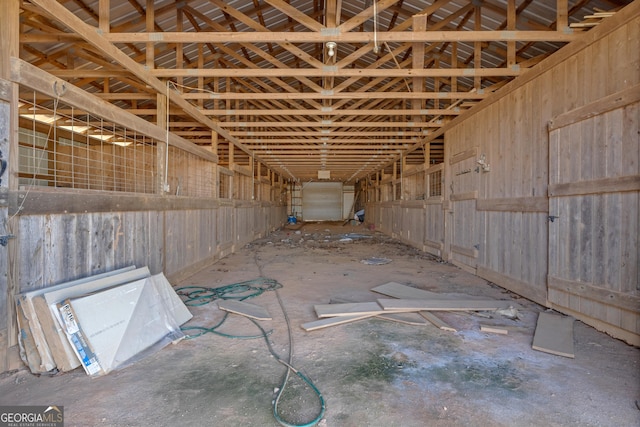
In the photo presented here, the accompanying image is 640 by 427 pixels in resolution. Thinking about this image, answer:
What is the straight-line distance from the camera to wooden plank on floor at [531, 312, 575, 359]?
2898 mm

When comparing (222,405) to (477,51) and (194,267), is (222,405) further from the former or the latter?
(477,51)

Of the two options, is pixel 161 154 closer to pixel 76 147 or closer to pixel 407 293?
pixel 76 147

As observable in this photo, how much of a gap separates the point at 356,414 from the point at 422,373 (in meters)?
→ 0.73

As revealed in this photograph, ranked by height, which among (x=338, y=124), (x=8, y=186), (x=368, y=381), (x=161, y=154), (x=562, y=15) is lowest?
(x=368, y=381)

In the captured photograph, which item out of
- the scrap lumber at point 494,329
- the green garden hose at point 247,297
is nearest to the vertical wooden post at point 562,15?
the scrap lumber at point 494,329

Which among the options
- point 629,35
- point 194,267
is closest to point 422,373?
point 629,35

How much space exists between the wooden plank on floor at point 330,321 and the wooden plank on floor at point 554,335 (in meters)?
1.57

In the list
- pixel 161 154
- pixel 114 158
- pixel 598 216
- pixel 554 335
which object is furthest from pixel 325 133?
pixel 554 335

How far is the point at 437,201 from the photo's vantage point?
28.1ft

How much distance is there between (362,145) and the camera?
1073 centimetres

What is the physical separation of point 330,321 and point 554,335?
2.11m

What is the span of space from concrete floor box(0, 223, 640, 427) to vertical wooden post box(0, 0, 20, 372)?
248mm

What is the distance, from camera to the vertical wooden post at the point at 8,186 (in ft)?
7.88

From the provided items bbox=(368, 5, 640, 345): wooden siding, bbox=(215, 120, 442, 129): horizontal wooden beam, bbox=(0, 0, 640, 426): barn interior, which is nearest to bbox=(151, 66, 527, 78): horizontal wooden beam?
bbox=(0, 0, 640, 426): barn interior
